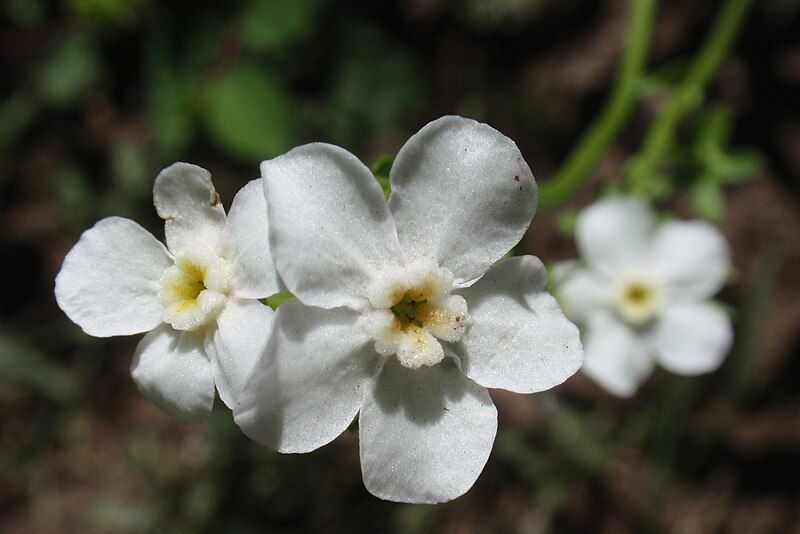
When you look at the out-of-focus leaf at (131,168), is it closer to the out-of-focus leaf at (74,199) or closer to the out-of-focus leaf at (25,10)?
the out-of-focus leaf at (74,199)

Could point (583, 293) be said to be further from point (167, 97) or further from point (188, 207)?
point (167, 97)

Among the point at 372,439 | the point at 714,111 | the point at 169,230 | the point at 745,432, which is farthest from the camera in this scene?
the point at 745,432

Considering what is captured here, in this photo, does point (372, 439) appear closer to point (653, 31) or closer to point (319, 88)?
point (319, 88)

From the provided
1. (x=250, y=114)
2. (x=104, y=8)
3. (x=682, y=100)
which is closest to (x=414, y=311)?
(x=682, y=100)

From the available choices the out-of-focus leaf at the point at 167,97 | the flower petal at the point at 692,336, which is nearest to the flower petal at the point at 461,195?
the flower petal at the point at 692,336

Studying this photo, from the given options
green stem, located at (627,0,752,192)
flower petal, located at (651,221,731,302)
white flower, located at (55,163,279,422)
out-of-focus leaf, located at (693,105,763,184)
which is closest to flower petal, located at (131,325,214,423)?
white flower, located at (55,163,279,422)

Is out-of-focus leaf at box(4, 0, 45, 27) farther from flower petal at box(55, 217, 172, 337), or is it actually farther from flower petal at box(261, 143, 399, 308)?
flower petal at box(261, 143, 399, 308)

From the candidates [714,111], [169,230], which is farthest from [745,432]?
[169,230]
